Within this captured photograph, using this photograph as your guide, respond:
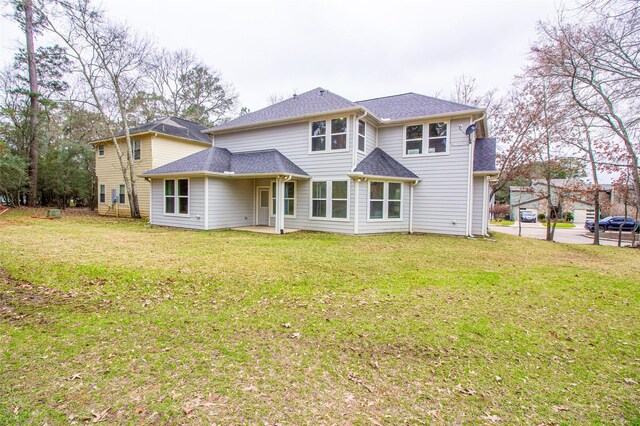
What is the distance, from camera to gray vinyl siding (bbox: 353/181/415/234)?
11766mm

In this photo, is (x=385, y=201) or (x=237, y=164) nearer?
(x=385, y=201)

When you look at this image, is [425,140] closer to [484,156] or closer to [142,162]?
[484,156]

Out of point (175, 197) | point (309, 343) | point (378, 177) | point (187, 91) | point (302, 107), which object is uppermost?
point (187, 91)

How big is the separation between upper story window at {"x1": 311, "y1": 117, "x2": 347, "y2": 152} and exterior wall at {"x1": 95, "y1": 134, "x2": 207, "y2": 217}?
34.4 feet

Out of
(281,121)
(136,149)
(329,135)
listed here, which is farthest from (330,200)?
(136,149)

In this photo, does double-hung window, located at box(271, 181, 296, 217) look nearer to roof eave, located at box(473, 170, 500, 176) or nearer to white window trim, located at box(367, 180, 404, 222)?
white window trim, located at box(367, 180, 404, 222)

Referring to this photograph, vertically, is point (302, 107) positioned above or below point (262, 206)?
above

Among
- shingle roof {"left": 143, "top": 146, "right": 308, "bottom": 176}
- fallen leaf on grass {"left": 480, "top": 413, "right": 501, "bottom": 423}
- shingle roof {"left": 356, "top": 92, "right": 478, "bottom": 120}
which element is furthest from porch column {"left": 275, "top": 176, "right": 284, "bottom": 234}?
fallen leaf on grass {"left": 480, "top": 413, "right": 501, "bottom": 423}

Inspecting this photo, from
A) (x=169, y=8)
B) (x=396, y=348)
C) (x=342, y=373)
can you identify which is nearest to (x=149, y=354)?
(x=342, y=373)

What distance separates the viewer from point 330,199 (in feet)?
40.2

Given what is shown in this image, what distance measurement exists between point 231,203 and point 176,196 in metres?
2.43

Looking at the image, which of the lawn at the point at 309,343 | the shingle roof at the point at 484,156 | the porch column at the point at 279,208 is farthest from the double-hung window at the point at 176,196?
the shingle roof at the point at 484,156

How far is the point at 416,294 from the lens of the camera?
4.90 meters

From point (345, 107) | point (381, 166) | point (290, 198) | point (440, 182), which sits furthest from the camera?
point (290, 198)
